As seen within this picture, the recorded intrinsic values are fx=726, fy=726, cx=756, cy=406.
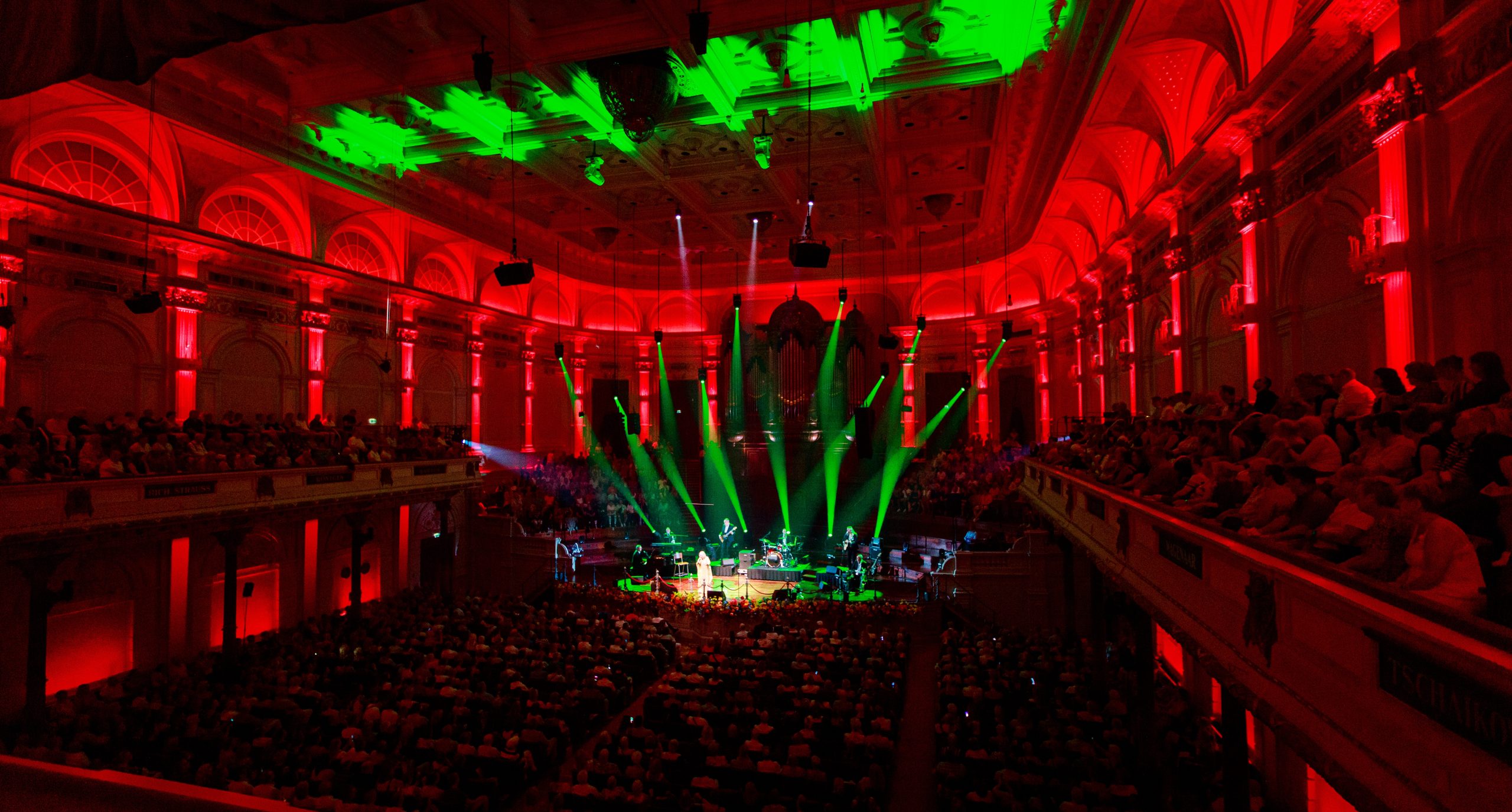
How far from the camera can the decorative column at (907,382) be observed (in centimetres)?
2412

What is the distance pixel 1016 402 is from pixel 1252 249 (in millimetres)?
13965

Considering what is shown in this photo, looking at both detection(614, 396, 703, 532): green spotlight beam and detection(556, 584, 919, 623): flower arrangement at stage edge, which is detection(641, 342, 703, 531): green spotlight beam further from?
detection(556, 584, 919, 623): flower arrangement at stage edge

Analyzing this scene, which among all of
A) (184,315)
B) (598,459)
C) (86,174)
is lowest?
(598,459)

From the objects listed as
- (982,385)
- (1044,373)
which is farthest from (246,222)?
(1044,373)

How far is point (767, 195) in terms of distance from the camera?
1866 cm

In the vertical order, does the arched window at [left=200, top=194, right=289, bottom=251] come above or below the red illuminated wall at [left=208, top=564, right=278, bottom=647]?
above

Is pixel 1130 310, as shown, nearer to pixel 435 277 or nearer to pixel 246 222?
pixel 435 277

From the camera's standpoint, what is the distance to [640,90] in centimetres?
1085

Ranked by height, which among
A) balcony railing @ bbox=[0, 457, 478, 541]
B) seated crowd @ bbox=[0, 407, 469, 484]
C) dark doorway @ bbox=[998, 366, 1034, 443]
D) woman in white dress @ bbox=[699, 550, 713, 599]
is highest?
dark doorway @ bbox=[998, 366, 1034, 443]

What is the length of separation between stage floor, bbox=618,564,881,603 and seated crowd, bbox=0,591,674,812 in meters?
3.53

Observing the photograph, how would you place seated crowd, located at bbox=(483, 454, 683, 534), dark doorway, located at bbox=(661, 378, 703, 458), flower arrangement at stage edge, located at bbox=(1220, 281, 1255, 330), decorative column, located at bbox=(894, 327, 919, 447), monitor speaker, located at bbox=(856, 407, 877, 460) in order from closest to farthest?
flower arrangement at stage edge, located at bbox=(1220, 281, 1255, 330) → monitor speaker, located at bbox=(856, 407, 877, 460) → seated crowd, located at bbox=(483, 454, 683, 534) → decorative column, located at bbox=(894, 327, 919, 447) → dark doorway, located at bbox=(661, 378, 703, 458)

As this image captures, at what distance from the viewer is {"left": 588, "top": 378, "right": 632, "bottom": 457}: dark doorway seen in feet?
86.4

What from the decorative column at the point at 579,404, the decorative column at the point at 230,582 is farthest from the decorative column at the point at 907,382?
the decorative column at the point at 230,582

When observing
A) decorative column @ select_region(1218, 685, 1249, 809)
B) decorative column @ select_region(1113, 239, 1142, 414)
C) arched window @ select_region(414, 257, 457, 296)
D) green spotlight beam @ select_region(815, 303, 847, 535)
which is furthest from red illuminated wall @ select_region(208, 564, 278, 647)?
decorative column @ select_region(1113, 239, 1142, 414)
